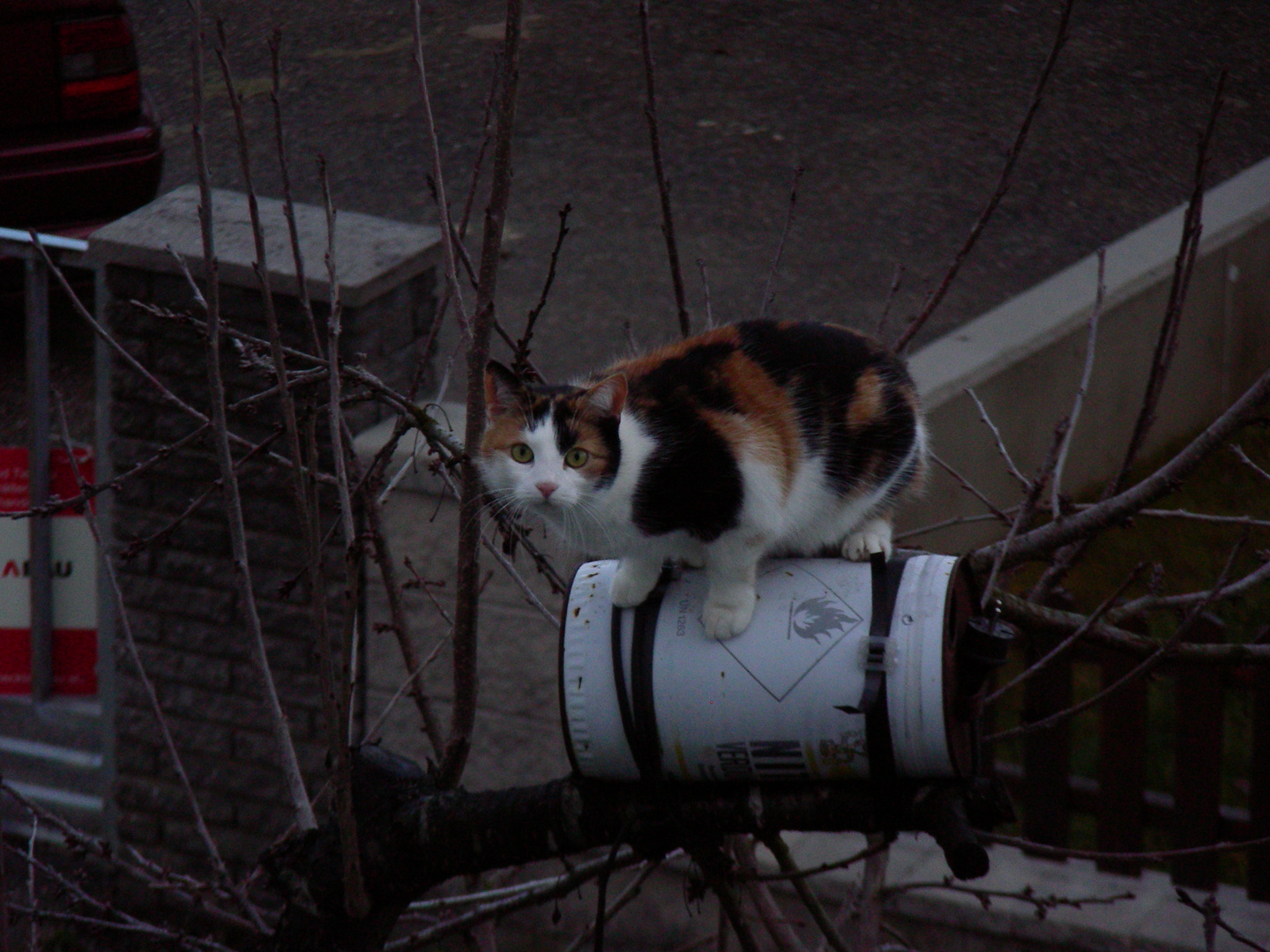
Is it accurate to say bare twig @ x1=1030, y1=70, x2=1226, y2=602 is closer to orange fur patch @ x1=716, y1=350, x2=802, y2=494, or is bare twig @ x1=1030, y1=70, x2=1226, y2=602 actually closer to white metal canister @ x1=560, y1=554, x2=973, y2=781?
orange fur patch @ x1=716, y1=350, x2=802, y2=494

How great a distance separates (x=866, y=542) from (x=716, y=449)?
279 millimetres

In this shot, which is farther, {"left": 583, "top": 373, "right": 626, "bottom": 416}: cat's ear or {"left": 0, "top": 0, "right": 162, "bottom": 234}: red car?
{"left": 0, "top": 0, "right": 162, "bottom": 234}: red car

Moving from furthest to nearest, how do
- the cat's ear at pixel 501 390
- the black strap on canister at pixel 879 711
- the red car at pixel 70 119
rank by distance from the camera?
the red car at pixel 70 119 < the cat's ear at pixel 501 390 < the black strap on canister at pixel 879 711

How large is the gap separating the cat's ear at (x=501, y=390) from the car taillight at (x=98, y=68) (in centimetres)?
428

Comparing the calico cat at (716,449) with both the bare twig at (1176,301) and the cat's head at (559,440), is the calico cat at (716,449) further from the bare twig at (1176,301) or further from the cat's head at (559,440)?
the bare twig at (1176,301)

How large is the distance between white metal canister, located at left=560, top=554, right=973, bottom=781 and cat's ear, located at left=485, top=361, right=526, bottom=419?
0.40 metres

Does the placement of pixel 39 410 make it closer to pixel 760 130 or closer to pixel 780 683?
pixel 780 683

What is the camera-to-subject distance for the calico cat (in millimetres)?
2309

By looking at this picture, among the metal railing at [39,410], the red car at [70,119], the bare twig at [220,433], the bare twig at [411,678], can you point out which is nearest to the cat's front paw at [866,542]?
the bare twig at [411,678]

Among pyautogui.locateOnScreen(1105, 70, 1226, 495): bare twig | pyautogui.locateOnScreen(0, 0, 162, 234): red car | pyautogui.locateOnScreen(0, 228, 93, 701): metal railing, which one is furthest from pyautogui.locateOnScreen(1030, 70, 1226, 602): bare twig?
pyautogui.locateOnScreen(0, 0, 162, 234): red car

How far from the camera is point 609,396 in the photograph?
2.28 meters

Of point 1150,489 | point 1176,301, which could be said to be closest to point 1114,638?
point 1150,489

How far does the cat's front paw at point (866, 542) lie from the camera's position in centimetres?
236

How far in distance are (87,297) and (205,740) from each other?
1832 mm
